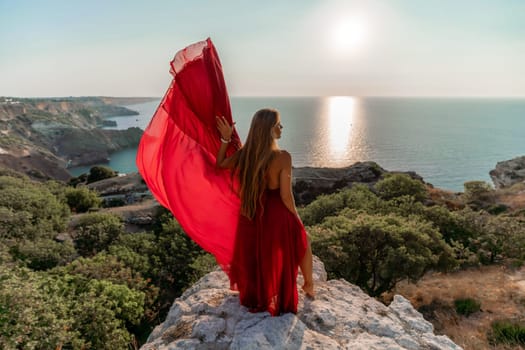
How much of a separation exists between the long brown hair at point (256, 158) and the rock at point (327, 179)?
3372cm

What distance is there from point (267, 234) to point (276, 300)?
97cm

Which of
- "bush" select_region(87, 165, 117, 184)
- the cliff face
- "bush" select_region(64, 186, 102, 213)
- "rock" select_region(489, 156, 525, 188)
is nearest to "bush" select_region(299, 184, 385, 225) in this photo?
"bush" select_region(64, 186, 102, 213)

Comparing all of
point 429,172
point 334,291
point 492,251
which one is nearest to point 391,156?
point 429,172

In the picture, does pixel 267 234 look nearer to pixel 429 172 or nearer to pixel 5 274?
pixel 5 274

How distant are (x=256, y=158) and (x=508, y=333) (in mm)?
9501

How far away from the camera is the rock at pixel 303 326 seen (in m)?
4.00

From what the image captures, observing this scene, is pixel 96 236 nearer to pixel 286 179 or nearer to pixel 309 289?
pixel 309 289

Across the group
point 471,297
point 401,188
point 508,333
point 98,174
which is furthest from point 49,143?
point 508,333

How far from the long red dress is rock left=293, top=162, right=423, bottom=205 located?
1306 inches

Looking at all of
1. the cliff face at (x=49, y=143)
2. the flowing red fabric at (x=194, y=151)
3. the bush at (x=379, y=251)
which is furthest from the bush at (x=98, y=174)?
the flowing red fabric at (x=194, y=151)

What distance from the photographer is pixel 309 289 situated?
4980 millimetres

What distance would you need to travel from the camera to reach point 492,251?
17.5 metres

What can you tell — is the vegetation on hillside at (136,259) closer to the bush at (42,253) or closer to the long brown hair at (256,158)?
the bush at (42,253)

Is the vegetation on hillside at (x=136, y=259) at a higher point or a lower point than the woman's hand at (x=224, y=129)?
lower
